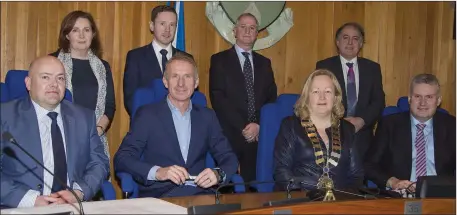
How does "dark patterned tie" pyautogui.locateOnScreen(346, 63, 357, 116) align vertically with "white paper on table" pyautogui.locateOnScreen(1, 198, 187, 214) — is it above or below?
above

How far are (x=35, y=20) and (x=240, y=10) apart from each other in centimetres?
158

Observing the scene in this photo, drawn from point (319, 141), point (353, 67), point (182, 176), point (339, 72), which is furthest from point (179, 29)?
point (182, 176)

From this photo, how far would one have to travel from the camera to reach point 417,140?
464cm

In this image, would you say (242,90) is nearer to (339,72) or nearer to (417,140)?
(339,72)

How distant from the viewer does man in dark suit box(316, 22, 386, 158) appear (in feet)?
17.3

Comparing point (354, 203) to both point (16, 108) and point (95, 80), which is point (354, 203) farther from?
point (95, 80)

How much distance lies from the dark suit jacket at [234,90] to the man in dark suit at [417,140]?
886 mm

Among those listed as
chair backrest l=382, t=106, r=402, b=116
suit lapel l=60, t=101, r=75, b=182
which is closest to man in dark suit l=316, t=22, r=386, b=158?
chair backrest l=382, t=106, r=402, b=116

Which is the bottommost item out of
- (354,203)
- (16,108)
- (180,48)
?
(354,203)

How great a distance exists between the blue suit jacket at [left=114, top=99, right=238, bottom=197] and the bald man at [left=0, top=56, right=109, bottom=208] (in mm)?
278

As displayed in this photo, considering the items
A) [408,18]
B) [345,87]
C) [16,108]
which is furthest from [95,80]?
[408,18]

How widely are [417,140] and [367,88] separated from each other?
2.83 ft

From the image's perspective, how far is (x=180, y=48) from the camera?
5.45m

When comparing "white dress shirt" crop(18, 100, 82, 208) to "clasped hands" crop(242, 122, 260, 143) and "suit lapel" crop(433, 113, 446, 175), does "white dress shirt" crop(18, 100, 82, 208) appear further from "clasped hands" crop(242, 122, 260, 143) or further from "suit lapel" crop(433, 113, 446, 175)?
"suit lapel" crop(433, 113, 446, 175)
